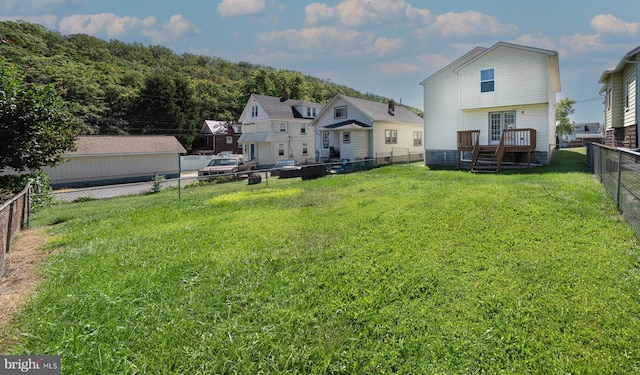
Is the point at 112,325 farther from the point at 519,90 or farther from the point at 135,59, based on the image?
the point at 135,59

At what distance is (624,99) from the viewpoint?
15594mm

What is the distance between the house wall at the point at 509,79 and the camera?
16.3m

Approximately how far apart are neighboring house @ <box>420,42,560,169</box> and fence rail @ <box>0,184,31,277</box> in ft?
56.9

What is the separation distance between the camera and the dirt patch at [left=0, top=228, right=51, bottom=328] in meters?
4.21

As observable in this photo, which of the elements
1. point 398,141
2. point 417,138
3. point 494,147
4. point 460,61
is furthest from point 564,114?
point 494,147

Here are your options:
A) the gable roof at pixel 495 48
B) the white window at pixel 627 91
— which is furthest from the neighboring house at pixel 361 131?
the white window at pixel 627 91

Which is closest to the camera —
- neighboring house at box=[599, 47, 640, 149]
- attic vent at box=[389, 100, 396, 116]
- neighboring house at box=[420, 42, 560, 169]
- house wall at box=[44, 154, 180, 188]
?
neighboring house at box=[599, 47, 640, 149]

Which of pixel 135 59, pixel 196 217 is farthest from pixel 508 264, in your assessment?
pixel 135 59

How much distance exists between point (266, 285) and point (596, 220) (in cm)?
560

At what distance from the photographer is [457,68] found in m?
18.9

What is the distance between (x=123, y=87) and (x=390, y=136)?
124ft

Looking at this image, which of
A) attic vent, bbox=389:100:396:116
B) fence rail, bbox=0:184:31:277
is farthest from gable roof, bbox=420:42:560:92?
fence rail, bbox=0:184:31:277

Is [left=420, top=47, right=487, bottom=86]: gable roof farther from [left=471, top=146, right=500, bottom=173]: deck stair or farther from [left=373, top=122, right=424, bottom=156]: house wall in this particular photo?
[left=373, top=122, right=424, bottom=156]: house wall

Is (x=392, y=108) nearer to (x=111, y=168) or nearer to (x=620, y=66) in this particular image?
(x=620, y=66)
